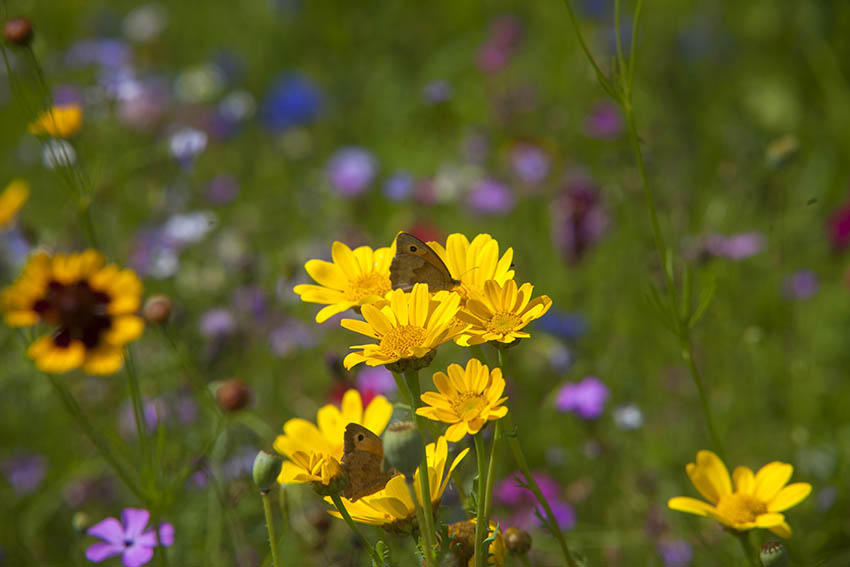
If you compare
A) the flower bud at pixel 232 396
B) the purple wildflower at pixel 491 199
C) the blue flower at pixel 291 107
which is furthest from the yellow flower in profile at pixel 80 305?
the blue flower at pixel 291 107

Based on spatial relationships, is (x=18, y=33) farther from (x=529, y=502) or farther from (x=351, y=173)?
(x=351, y=173)

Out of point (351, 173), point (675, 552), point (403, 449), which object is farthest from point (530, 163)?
point (403, 449)

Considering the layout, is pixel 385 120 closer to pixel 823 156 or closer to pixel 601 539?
pixel 823 156

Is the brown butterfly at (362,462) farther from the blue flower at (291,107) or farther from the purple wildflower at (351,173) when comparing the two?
the blue flower at (291,107)

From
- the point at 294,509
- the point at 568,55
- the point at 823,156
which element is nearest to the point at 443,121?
the point at 568,55

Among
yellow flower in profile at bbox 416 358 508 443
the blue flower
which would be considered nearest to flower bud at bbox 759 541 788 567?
yellow flower in profile at bbox 416 358 508 443

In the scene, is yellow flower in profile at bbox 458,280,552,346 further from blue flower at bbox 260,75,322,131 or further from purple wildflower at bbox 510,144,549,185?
blue flower at bbox 260,75,322,131
